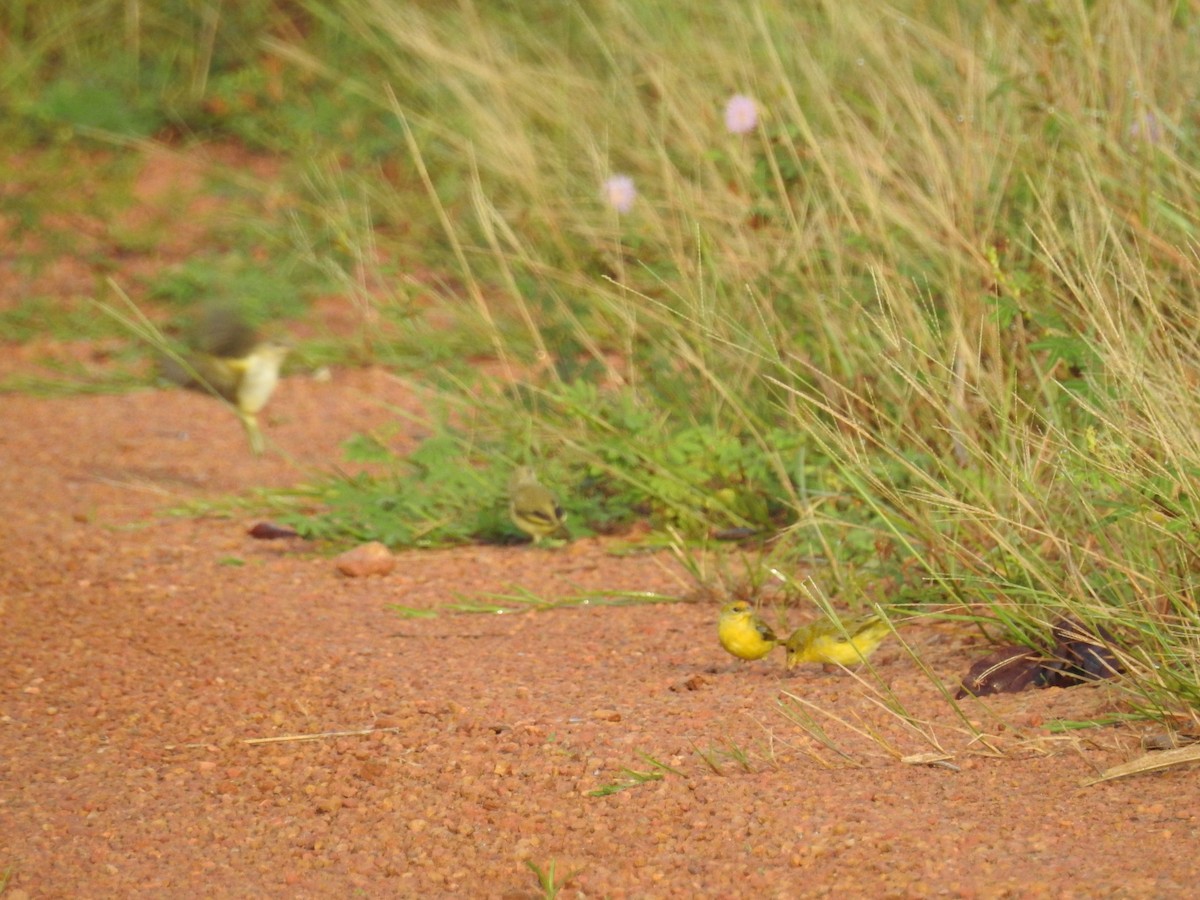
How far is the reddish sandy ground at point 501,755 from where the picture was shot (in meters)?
2.48

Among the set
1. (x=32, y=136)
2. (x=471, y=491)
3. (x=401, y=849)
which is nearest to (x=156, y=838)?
(x=401, y=849)

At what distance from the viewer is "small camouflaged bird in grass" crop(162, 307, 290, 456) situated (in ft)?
17.3

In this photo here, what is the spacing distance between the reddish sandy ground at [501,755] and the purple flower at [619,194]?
1.24 m

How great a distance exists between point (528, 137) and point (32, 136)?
3.96 meters

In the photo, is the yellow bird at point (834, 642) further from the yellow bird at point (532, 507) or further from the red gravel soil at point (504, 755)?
the yellow bird at point (532, 507)

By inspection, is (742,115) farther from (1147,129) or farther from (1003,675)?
(1003,675)

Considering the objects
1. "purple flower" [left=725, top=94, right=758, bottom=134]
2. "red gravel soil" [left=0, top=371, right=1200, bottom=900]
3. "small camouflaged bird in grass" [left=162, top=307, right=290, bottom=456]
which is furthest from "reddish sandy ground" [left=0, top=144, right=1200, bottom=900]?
"purple flower" [left=725, top=94, right=758, bottom=134]

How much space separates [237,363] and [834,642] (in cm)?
269

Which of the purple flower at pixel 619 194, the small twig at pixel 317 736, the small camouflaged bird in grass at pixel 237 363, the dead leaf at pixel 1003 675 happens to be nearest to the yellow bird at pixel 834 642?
the dead leaf at pixel 1003 675

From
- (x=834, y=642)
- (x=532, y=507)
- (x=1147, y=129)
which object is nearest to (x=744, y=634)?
(x=834, y=642)

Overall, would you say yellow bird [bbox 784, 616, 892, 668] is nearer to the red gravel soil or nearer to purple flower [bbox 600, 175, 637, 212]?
the red gravel soil

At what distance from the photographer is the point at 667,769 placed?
9.12ft

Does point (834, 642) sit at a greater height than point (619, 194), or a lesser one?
lesser

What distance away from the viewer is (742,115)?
4.77 metres
